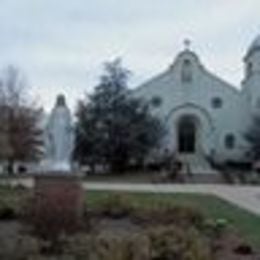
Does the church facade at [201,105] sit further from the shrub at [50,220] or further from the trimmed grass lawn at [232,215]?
the shrub at [50,220]

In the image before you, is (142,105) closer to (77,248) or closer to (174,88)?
(174,88)

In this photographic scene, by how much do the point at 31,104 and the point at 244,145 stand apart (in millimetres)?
19195

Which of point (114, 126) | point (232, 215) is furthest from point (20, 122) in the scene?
point (232, 215)

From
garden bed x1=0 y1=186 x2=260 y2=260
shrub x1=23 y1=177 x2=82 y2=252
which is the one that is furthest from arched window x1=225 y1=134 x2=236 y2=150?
shrub x1=23 y1=177 x2=82 y2=252

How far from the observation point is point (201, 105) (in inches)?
3027

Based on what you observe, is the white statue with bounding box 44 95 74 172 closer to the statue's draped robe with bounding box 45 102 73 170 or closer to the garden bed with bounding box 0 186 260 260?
the statue's draped robe with bounding box 45 102 73 170

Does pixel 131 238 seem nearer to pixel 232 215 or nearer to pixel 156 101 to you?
pixel 232 215

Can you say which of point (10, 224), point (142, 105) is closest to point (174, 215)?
A: point (10, 224)

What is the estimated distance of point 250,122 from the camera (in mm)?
75125

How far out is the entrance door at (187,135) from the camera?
75188 mm

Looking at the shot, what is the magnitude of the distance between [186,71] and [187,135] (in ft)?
19.3

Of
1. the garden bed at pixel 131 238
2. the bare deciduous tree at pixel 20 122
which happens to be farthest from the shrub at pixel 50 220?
the bare deciduous tree at pixel 20 122

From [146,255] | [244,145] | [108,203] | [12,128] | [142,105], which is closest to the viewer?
[146,255]

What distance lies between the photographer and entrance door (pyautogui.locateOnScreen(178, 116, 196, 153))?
75.2m
